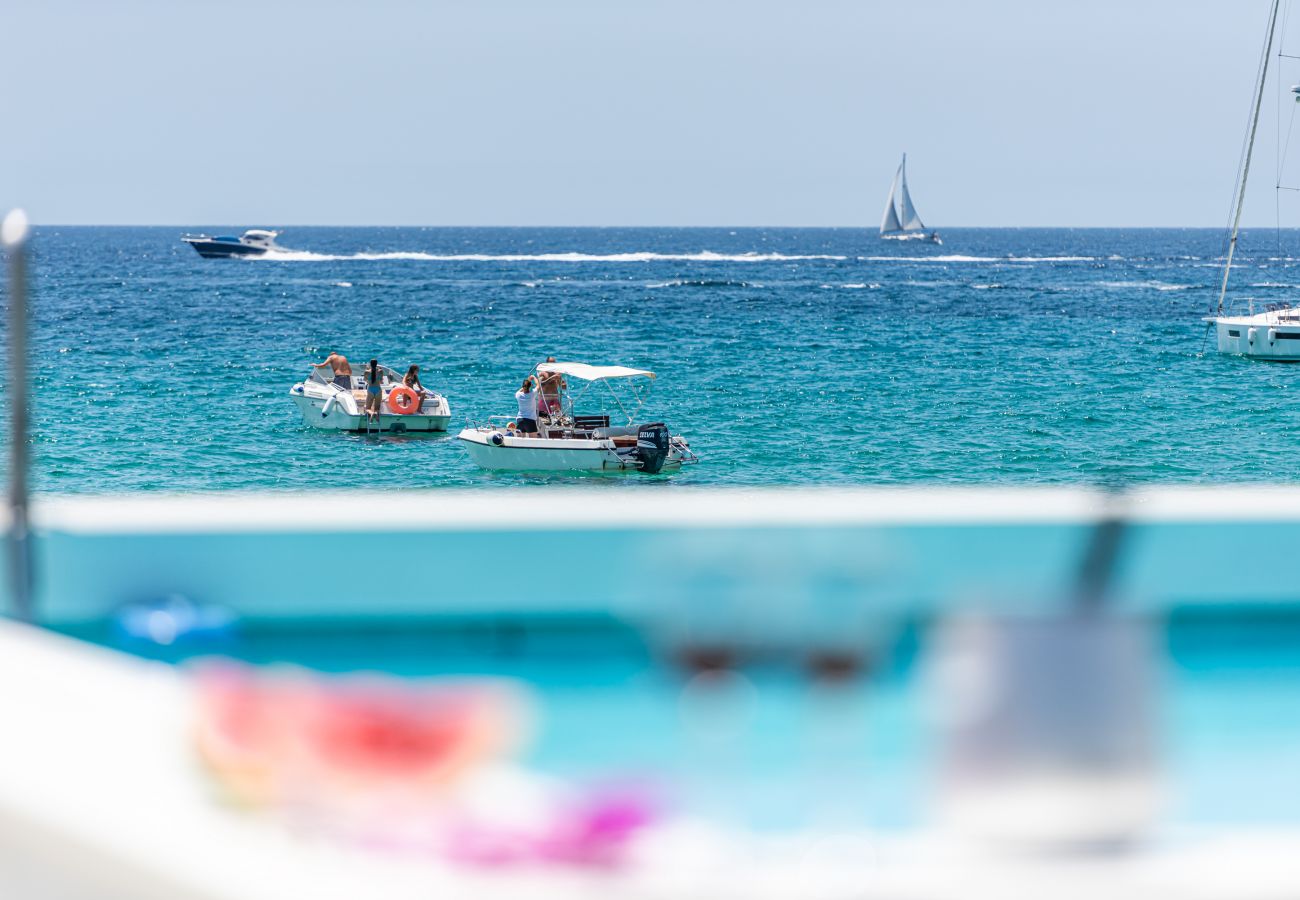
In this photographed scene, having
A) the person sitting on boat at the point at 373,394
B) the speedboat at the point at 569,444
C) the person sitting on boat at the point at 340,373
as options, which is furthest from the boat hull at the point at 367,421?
the speedboat at the point at 569,444

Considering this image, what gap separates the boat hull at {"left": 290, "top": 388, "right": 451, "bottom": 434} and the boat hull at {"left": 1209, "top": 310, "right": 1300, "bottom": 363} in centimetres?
2338

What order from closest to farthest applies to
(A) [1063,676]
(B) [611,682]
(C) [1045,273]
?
(A) [1063,676] → (B) [611,682] → (C) [1045,273]

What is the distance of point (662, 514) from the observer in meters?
3.33

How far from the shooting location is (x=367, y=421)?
82.0ft

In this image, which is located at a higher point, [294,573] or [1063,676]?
[1063,676]

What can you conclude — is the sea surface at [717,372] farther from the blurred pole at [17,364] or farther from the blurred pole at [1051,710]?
the blurred pole at [1051,710]

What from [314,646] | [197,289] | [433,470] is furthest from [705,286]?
[314,646]

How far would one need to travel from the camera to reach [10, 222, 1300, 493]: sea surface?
82.1 ft

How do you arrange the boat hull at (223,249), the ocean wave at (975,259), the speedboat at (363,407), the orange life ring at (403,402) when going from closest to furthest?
1. the orange life ring at (403,402)
2. the speedboat at (363,407)
3. the boat hull at (223,249)
4. the ocean wave at (975,259)

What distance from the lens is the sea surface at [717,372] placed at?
25016 millimetres

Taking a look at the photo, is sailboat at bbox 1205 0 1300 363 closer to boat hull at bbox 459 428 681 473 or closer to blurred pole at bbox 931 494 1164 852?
boat hull at bbox 459 428 681 473

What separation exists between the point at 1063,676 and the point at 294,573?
2153 millimetres

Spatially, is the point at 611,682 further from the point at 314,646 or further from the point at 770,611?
the point at 770,611

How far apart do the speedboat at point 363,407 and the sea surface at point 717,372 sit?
336 millimetres
